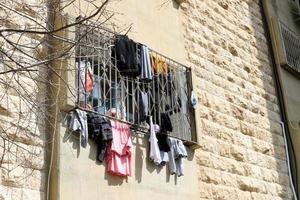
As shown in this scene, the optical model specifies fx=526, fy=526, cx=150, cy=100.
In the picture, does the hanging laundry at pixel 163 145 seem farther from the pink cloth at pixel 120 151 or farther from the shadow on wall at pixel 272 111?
the shadow on wall at pixel 272 111

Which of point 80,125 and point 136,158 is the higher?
point 80,125

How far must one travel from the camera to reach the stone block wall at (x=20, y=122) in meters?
4.57

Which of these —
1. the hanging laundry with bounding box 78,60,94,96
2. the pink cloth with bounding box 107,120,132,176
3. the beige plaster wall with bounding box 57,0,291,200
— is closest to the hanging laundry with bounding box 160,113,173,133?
the beige plaster wall with bounding box 57,0,291,200

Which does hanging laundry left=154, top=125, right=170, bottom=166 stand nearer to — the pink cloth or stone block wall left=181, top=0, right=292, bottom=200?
the pink cloth

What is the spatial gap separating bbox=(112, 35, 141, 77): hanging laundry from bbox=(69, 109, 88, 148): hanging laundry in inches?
35.5

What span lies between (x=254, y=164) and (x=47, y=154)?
160 inches

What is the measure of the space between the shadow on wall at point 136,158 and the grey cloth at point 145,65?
2.27ft

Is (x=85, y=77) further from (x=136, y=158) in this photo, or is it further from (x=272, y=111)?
(x=272, y=111)

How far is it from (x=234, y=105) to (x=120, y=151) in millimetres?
3259

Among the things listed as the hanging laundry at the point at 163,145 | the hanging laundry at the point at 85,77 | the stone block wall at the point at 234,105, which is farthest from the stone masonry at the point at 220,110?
the hanging laundry at the point at 163,145

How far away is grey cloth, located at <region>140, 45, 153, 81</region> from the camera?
6119 millimetres

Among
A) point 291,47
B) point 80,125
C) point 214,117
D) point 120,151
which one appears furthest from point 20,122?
point 291,47

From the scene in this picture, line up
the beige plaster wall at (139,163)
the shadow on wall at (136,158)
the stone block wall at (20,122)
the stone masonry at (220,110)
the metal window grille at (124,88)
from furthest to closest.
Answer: the metal window grille at (124,88)
the shadow on wall at (136,158)
the beige plaster wall at (139,163)
the stone masonry at (220,110)
the stone block wall at (20,122)

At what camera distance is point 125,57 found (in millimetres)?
5887
